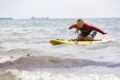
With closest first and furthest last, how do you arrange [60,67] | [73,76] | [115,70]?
1. [73,76]
2. [115,70]
3. [60,67]

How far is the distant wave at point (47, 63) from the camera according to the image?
11.2 meters

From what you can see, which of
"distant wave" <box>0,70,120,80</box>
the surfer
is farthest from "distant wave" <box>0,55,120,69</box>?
the surfer

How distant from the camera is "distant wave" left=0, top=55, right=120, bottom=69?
11.2m

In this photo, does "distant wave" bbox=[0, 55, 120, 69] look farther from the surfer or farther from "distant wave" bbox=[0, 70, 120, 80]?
the surfer

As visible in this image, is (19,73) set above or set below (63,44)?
above

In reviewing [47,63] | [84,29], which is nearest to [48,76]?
[47,63]

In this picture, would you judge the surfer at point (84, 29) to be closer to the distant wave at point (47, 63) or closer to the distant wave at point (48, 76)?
the distant wave at point (47, 63)

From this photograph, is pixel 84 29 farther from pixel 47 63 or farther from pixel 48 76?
pixel 48 76

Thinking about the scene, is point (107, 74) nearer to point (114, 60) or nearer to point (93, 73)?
point (93, 73)

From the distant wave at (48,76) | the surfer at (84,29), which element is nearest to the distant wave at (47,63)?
the distant wave at (48,76)

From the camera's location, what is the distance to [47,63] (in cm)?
1182

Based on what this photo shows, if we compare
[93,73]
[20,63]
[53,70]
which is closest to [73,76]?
Answer: [93,73]

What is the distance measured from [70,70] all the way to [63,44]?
7.47 meters

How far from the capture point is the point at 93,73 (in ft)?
32.1
